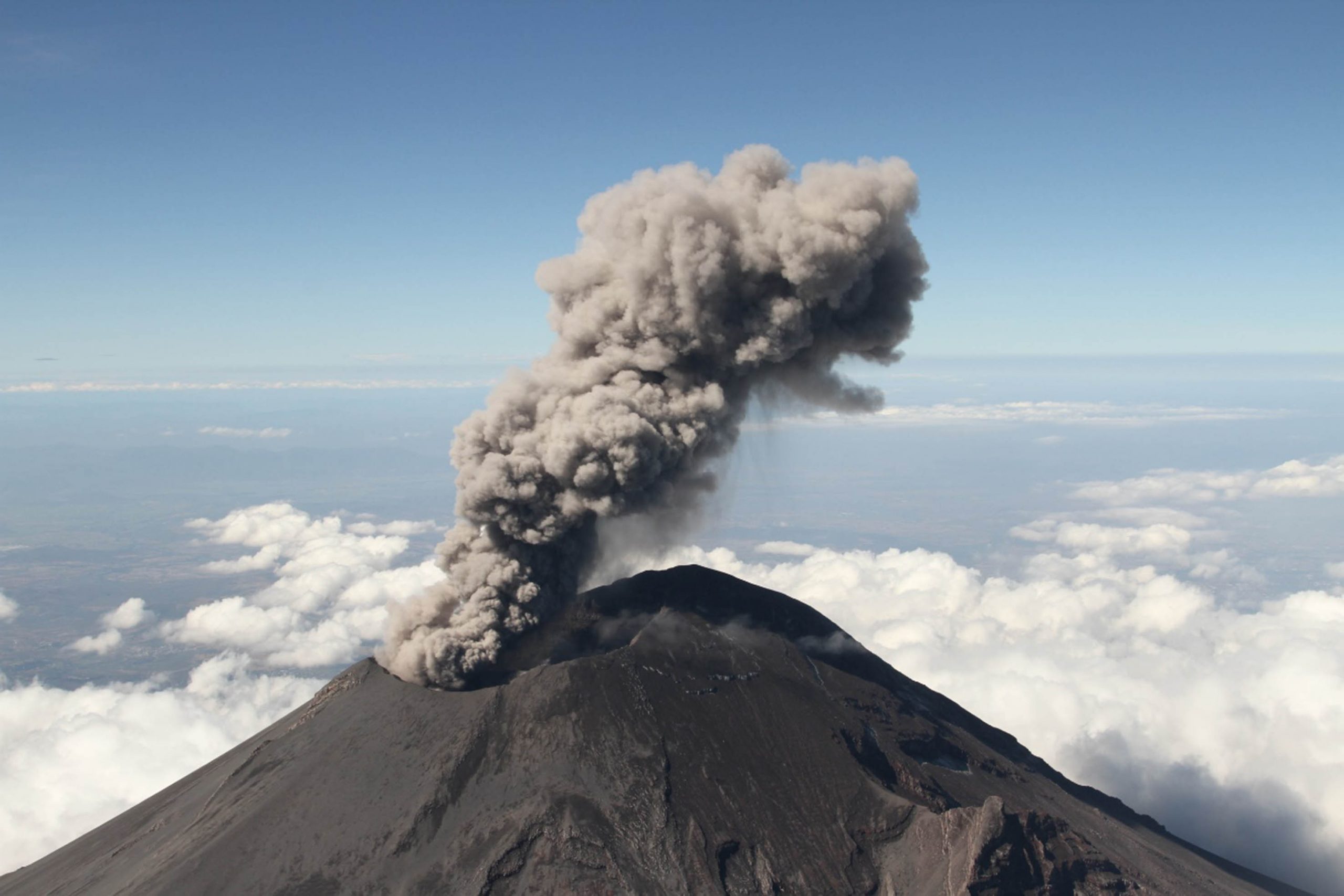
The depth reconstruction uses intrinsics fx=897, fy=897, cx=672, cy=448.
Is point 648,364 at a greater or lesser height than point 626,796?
greater

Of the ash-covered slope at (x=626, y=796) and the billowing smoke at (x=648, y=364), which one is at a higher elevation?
the billowing smoke at (x=648, y=364)

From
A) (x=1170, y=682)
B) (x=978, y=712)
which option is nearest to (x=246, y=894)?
(x=978, y=712)

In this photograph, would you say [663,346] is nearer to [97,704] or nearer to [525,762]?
[525,762]

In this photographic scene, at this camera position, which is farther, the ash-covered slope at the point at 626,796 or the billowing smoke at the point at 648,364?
the billowing smoke at the point at 648,364

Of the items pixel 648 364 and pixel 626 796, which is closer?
pixel 626 796

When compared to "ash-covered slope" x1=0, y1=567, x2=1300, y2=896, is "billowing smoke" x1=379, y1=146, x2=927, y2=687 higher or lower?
higher
